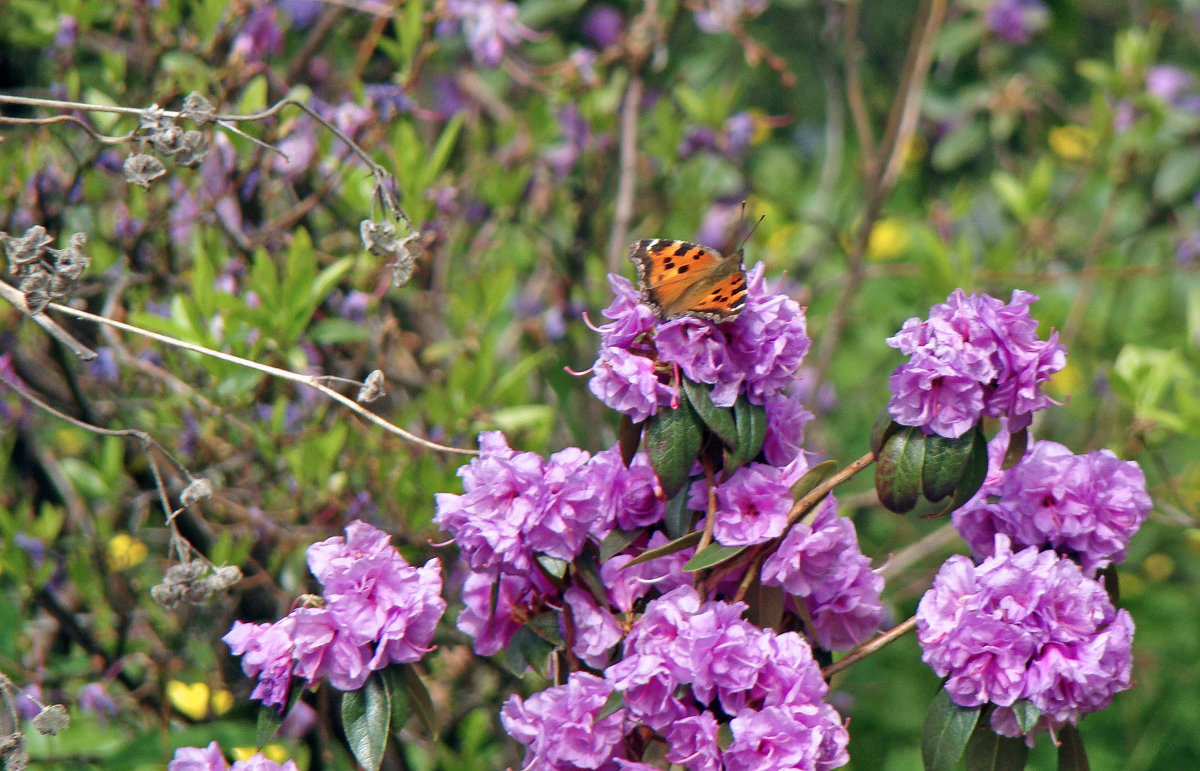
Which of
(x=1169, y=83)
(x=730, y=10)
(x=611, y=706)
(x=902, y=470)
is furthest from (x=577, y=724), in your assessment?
(x=1169, y=83)

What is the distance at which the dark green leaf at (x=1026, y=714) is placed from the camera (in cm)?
107

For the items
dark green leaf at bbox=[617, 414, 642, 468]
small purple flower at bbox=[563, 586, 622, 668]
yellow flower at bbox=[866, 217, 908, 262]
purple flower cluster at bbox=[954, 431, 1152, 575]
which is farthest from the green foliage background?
purple flower cluster at bbox=[954, 431, 1152, 575]

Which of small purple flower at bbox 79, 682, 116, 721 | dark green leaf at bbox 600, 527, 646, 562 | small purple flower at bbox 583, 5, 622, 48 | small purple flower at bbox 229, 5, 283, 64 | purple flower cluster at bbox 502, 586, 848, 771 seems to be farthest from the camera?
small purple flower at bbox 583, 5, 622, 48

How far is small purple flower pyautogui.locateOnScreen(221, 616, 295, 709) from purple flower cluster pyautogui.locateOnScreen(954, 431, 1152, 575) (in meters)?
0.76

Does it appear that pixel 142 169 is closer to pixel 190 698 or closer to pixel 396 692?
pixel 396 692

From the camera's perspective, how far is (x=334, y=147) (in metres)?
Result: 2.21

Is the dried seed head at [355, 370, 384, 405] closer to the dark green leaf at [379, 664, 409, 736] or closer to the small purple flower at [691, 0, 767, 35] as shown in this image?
the dark green leaf at [379, 664, 409, 736]

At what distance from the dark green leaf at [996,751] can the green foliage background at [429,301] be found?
0.80m

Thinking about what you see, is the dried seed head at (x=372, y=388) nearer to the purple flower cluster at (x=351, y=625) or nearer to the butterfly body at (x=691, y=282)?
the purple flower cluster at (x=351, y=625)

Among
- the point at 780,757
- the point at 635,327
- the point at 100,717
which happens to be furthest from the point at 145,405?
the point at 780,757

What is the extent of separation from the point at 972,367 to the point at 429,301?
155 cm

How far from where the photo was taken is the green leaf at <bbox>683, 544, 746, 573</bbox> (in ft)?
3.52

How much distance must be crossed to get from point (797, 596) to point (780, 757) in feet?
0.63

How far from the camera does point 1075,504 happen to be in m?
1.15
